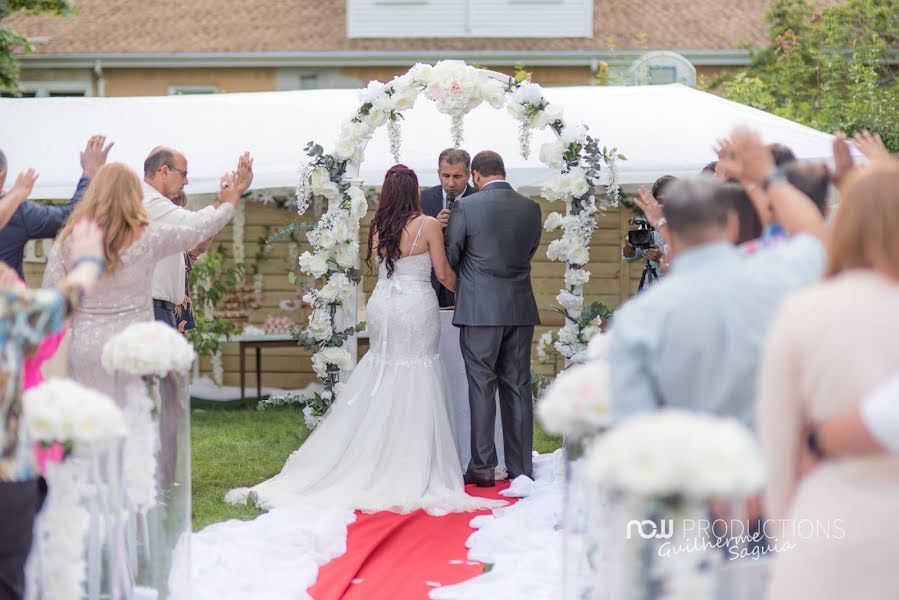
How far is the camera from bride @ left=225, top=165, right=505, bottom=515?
643 centimetres

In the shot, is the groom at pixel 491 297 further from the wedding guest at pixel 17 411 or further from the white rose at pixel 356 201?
the wedding guest at pixel 17 411

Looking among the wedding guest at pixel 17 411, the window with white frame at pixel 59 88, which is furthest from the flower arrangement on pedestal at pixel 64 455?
the window with white frame at pixel 59 88

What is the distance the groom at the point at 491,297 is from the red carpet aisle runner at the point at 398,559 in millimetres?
847

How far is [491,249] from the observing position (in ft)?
21.9

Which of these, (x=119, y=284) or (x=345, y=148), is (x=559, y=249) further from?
(x=119, y=284)

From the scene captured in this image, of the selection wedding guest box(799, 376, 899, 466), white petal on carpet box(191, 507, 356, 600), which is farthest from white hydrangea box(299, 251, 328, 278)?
wedding guest box(799, 376, 899, 466)

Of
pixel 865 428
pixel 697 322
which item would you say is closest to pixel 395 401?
pixel 697 322

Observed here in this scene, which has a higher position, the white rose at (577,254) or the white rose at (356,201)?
the white rose at (356,201)

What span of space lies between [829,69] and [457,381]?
8.61 meters

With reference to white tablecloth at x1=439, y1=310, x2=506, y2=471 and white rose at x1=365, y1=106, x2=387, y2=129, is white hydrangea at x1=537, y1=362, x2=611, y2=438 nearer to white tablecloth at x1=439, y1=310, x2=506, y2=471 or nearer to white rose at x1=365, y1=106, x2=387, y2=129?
white tablecloth at x1=439, y1=310, x2=506, y2=471

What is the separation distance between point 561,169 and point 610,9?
34.1 ft

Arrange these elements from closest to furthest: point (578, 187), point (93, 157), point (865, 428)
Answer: point (865, 428), point (93, 157), point (578, 187)

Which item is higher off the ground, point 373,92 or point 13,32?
point 13,32

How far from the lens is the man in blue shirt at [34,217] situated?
5.09 m
